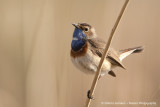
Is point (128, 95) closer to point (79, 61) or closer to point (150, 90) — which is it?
point (150, 90)

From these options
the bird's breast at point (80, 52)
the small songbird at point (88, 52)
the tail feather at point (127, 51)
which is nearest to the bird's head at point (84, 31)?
the small songbird at point (88, 52)

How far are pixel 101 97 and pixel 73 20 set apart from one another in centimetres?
99

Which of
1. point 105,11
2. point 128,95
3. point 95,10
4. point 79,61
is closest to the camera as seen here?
point 79,61

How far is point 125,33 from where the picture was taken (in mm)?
4113

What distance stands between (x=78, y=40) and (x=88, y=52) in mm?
166

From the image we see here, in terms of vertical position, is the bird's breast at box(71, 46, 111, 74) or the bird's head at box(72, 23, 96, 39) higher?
the bird's head at box(72, 23, 96, 39)

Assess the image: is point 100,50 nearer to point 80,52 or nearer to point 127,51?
point 80,52

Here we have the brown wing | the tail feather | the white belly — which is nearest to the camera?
the white belly

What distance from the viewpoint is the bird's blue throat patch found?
10.9 feet

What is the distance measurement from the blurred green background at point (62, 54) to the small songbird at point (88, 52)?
0.48ft

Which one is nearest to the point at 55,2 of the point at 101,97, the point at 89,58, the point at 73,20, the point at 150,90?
the point at 73,20

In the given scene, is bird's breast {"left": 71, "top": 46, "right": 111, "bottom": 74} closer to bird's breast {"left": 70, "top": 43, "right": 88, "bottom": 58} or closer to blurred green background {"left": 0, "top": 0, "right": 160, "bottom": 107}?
bird's breast {"left": 70, "top": 43, "right": 88, "bottom": 58}

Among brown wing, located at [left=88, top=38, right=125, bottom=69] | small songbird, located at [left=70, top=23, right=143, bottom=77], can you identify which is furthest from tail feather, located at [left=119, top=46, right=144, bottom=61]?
brown wing, located at [left=88, top=38, right=125, bottom=69]

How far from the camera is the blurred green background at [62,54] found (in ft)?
10.9
